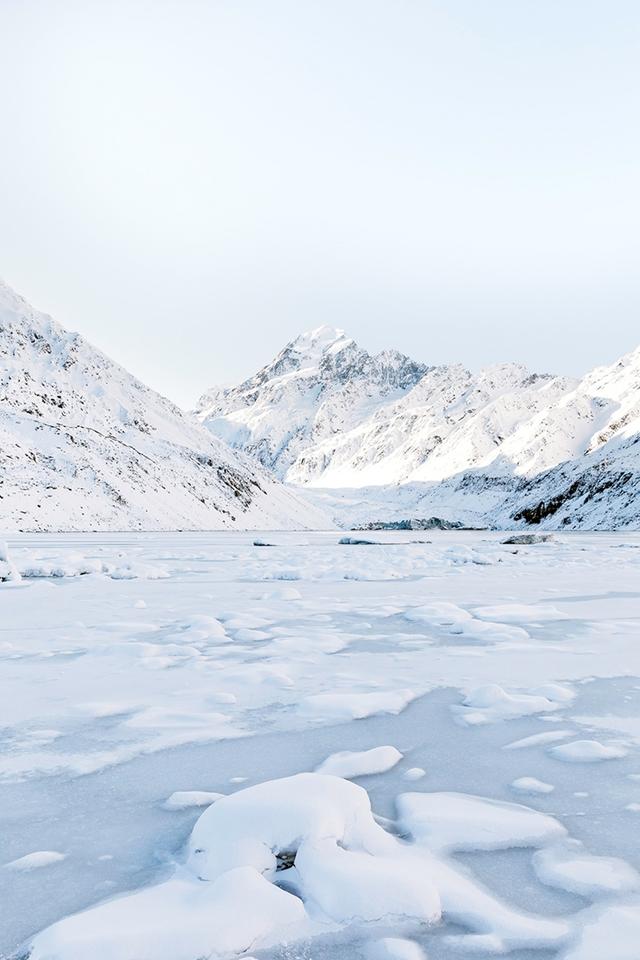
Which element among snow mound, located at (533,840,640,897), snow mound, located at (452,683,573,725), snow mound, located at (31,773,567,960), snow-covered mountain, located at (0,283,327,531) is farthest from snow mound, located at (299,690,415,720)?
snow-covered mountain, located at (0,283,327,531)

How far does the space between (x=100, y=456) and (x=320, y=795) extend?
77934 mm

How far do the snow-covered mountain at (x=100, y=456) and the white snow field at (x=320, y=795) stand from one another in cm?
5788

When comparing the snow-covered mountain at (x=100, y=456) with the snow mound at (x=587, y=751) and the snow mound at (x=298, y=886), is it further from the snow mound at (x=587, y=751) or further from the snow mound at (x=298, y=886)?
the snow mound at (x=298, y=886)

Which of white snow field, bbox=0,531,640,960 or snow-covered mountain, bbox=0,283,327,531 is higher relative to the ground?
white snow field, bbox=0,531,640,960

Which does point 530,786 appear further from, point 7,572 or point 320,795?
point 7,572

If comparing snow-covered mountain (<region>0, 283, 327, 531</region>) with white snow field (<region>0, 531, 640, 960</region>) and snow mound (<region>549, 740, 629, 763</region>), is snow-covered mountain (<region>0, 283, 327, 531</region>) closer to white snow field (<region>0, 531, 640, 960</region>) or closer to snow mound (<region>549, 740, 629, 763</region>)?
white snow field (<region>0, 531, 640, 960</region>)

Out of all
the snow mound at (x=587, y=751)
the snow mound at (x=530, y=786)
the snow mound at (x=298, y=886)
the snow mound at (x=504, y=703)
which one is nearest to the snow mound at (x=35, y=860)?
the snow mound at (x=298, y=886)

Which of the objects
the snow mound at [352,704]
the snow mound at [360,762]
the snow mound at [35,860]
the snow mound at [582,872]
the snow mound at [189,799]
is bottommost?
the snow mound at [35,860]

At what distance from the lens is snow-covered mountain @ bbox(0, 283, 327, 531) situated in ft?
216

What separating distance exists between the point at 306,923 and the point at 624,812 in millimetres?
1729

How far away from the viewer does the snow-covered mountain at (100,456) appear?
216ft

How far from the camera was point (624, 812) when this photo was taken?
3158mm

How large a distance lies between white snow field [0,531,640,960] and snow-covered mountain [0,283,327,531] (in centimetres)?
5788

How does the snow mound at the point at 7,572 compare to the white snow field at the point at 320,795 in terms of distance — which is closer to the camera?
the white snow field at the point at 320,795
